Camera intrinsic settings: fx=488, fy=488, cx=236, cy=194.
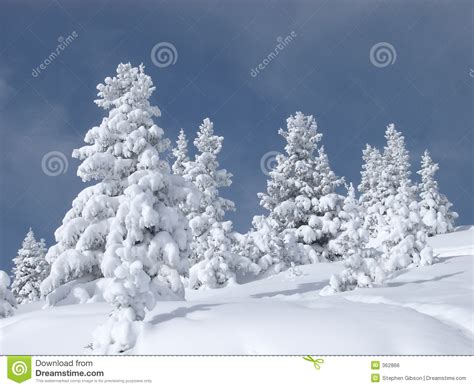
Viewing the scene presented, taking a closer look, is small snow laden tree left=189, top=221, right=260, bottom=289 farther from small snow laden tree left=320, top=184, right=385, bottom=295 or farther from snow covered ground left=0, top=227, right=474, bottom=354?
snow covered ground left=0, top=227, right=474, bottom=354

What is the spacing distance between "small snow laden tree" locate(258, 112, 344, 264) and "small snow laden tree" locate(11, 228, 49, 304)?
73.1 feet

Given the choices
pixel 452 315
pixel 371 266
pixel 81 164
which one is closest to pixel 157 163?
pixel 81 164

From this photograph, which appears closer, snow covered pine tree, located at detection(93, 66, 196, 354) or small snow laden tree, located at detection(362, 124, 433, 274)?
snow covered pine tree, located at detection(93, 66, 196, 354)

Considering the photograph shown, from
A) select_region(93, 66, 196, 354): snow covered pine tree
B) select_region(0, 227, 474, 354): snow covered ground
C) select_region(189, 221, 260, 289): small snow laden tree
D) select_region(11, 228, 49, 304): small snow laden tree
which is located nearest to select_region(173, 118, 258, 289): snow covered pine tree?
select_region(189, 221, 260, 289): small snow laden tree

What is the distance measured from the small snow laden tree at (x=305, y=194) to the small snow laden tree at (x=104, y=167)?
49.2ft

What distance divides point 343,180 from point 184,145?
12.2 m

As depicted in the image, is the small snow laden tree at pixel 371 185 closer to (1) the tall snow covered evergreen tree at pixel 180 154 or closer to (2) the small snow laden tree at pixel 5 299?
(1) the tall snow covered evergreen tree at pixel 180 154

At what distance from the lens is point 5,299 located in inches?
579
